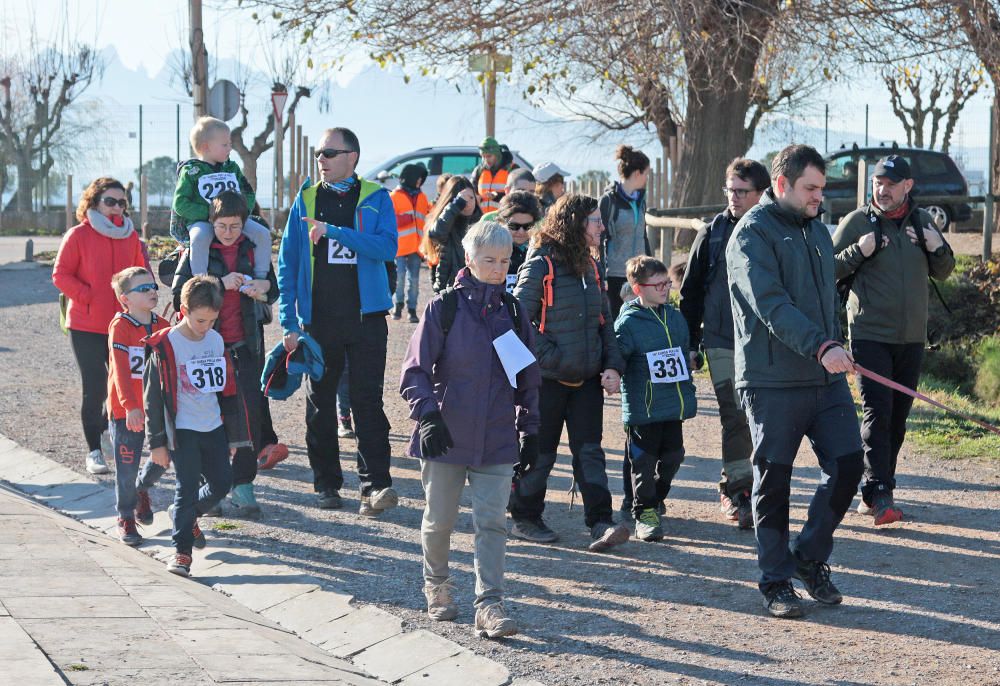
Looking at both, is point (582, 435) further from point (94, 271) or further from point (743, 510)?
point (94, 271)

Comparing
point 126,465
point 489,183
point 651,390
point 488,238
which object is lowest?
point 126,465

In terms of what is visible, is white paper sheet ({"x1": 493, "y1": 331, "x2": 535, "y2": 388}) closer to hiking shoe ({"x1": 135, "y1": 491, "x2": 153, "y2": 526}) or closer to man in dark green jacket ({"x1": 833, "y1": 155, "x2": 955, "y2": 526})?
man in dark green jacket ({"x1": 833, "y1": 155, "x2": 955, "y2": 526})

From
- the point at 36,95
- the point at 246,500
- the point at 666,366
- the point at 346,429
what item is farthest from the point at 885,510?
the point at 36,95

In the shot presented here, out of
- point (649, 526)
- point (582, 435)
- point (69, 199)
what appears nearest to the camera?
point (582, 435)

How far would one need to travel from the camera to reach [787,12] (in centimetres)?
1598

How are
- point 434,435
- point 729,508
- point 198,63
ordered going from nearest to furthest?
point 434,435, point 729,508, point 198,63

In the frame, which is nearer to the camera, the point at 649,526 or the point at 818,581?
the point at 818,581

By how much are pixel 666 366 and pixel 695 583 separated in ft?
4.09

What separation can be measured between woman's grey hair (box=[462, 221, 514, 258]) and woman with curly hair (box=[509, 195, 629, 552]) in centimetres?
117

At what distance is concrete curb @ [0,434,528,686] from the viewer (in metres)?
5.31

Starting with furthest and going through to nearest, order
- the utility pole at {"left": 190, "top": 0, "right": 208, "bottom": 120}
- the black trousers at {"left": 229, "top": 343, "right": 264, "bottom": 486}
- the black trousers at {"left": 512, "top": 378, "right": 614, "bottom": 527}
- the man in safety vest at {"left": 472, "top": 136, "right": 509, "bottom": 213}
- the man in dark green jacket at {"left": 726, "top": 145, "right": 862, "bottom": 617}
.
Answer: the utility pole at {"left": 190, "top": 0, "right": 208, "bottom": 120}
the man in safety vest at {"left": 472, "top": 136, "right": 509, "bottom": 213}
the black trousers at {"left": 229, "top": 343, "right": 264, "bottom": 486}
the black trousers at {"left": 512, "top": 378, "right": 614, "bottom": 527}
the man in dark green jacket at {"left": 726, "top": 145, "right": 862, "bottom": 617}

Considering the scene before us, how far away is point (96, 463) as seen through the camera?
8.95 metres

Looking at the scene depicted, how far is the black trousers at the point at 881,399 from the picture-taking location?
7520 mm

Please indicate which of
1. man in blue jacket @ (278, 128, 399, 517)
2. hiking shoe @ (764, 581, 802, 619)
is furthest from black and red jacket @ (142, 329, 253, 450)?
hiking shoe @ (764, 581, 802, 619)
